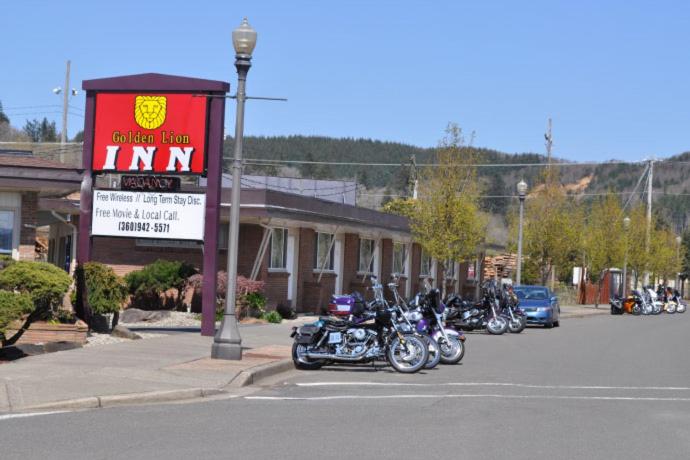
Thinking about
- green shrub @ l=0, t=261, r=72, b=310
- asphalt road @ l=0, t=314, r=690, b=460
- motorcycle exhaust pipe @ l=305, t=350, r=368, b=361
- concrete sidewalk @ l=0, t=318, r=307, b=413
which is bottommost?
asphalt road @ l=0, t=314, r=690, b=460

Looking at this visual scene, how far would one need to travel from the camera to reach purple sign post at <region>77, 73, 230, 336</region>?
A: 21.0 m

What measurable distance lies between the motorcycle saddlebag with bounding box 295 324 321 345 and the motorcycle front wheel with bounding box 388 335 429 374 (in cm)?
125

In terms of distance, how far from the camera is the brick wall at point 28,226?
877 inches

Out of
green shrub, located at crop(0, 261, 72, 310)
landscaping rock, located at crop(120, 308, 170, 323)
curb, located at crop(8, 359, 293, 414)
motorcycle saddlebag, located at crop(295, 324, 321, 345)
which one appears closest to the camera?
curb, located at crop(8, 359, 293, 414)

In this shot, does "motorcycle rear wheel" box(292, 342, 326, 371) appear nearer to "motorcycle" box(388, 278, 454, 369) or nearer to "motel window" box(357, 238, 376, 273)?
"motorcycle" box(388, 278, 454, 369)

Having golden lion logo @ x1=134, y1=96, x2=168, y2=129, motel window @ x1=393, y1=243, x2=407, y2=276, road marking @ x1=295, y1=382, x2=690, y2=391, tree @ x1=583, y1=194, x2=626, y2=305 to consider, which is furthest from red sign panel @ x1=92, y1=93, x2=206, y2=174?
tree @ x1=583, y1=194, x2=626, y2=305

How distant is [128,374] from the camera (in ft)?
47.9

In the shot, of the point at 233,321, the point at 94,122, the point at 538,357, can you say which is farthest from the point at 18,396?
the point at 538,357

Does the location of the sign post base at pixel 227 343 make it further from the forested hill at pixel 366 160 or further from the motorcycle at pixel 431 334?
the forested hill at pixel 366 160

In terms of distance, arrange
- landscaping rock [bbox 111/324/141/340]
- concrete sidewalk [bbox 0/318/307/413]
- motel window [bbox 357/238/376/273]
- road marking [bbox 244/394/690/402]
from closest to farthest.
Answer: concrete sidewalk [bbox 0/318/307/413], road marking [bbox 244/394/690/402], landscaping rock [bbox 111/324/141/340], motel window [bbox 357/238/376/273]

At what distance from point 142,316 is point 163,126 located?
856 centimetres

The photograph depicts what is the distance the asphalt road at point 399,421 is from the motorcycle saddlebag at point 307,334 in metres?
0.52

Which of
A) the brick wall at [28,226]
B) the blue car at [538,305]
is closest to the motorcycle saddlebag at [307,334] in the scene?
the brick wall at [28,226]

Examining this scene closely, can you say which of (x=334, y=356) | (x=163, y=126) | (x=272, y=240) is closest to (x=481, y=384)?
(x=334, y=356)
